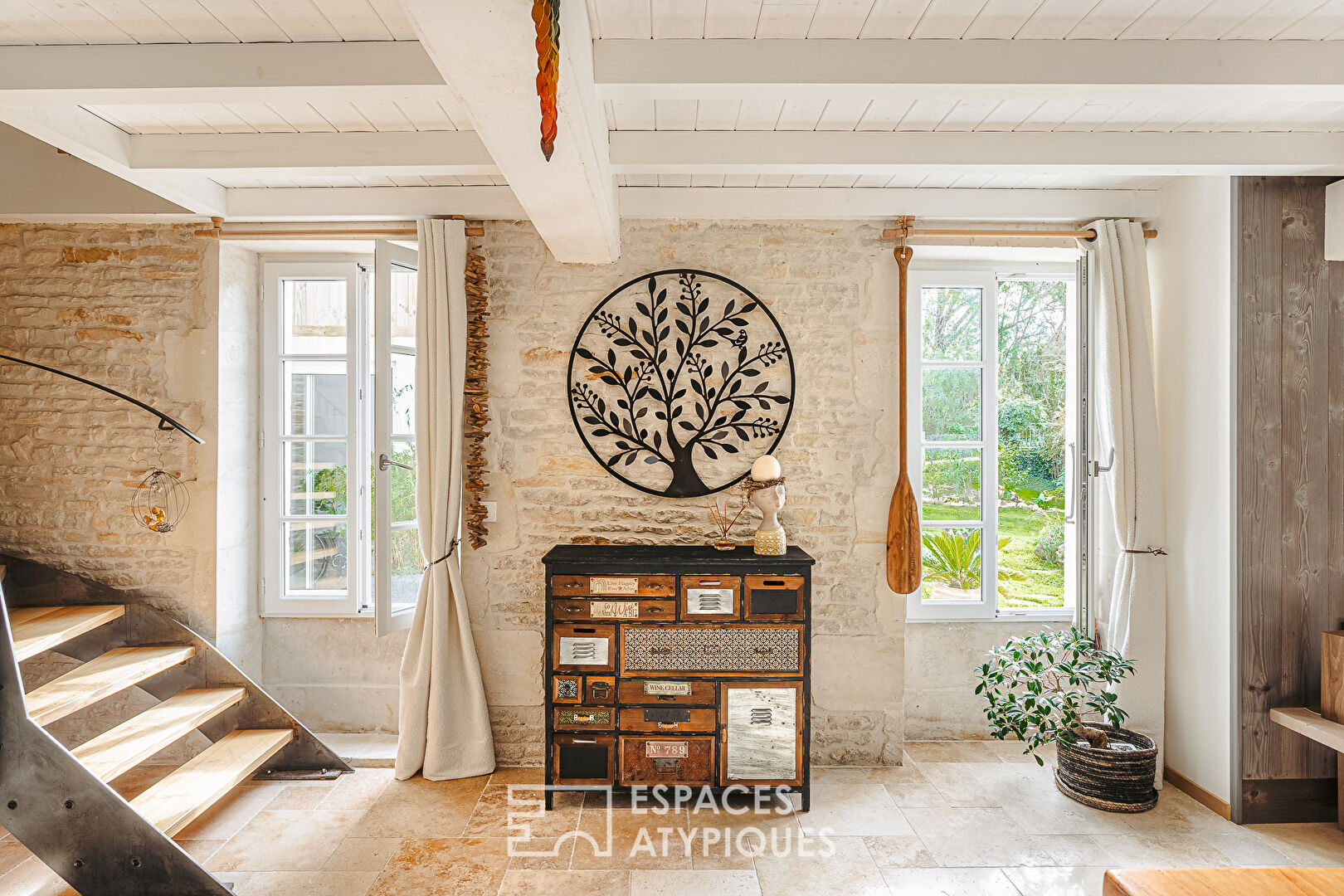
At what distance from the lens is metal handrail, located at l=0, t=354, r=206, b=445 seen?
3352mm

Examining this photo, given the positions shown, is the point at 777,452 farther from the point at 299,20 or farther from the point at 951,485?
the point at 299,20

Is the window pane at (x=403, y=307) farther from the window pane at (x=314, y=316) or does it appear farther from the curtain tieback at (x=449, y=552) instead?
the curtain tieback at (x=449, y=552)

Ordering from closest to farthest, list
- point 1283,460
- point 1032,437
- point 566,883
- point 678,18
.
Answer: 1. point 678,18
2. point 566,883
3. point 1283,460
4. point 1032,437

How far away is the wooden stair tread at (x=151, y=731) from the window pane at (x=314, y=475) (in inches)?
39.0

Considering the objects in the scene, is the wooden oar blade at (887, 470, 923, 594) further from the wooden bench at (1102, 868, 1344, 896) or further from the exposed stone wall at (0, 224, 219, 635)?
the exposed stone wall at (0, 224, 219, 635)

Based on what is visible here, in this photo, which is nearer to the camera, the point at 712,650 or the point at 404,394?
the point at 712,650

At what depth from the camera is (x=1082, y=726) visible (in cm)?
322

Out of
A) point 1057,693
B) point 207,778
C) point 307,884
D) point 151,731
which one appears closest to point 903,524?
point 1057,693

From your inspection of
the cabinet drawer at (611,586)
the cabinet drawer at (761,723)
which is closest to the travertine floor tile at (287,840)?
the cabinet drawer at (611,586)

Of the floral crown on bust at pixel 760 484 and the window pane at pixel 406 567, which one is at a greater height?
the floral crown on bust at pixel 760 484

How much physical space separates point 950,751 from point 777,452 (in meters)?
1.80

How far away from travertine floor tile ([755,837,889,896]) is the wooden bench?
1024mm

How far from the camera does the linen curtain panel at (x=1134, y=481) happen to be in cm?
330
